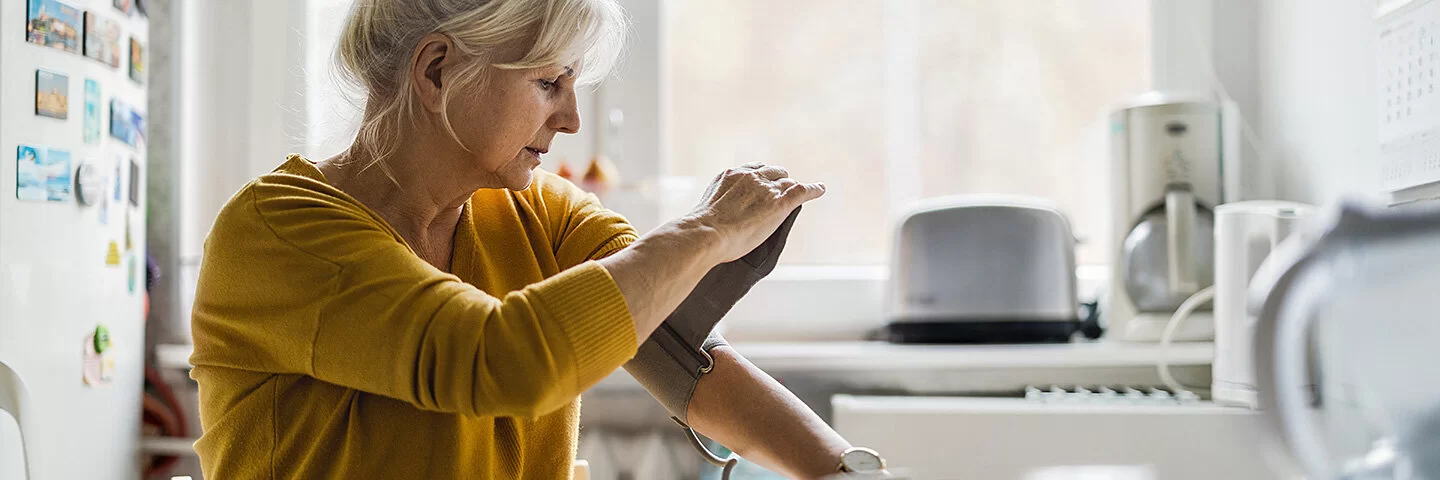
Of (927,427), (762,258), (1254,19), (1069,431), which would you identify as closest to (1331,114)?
(1254,19)

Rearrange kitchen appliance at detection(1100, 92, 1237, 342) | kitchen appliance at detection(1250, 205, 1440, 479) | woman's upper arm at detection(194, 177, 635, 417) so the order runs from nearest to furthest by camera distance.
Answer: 1. kitchen appliance at detection(1250, 205, 1440, 479)
2. woman's upper arm at detection(194, 177, 635, 417)
3. kitchen appliance at detection(1100, 92, 1237, 342)

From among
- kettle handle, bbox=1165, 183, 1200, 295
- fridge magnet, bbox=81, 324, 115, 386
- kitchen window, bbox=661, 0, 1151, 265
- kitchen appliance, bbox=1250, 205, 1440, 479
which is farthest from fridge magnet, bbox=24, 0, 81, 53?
kettle handle, bbox=1165, 183, 1200, 295

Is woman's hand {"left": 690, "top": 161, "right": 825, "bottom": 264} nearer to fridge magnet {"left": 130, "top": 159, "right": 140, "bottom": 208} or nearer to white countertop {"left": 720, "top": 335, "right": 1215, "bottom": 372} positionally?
white countertop {"left": 720, "top": 335, "right": 1215, "bottom": 372}

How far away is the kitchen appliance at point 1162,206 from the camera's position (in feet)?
6.06

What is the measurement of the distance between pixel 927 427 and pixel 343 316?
967mm

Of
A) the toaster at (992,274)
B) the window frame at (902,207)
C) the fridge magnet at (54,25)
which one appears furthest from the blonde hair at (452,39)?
the window frame at (902,207)

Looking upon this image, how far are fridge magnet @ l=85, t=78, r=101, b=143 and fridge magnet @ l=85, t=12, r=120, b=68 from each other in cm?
4

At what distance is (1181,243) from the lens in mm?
1841

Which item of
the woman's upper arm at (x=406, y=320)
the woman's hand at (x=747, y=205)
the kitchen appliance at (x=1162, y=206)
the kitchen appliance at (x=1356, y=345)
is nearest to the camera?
the kitchen appliance at (x=1356, y=345)

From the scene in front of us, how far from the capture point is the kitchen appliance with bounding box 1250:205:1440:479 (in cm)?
55

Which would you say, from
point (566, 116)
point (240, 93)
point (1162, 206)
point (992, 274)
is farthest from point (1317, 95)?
point (240, 93)

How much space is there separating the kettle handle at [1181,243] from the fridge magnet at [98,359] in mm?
1646

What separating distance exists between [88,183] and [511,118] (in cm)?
96

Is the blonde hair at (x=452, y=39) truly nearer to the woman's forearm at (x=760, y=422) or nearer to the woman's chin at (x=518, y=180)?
the woman's chin at (x=518, y=180)
